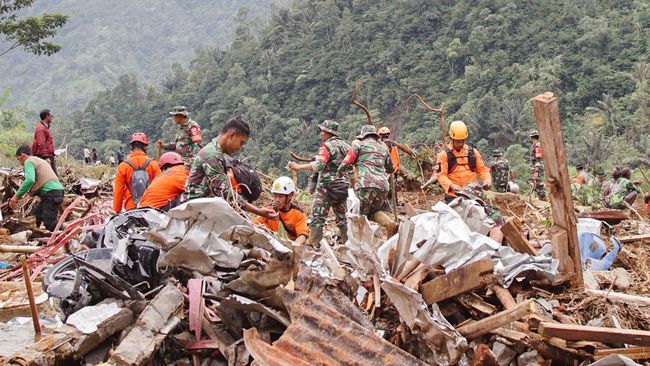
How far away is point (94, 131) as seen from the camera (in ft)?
171

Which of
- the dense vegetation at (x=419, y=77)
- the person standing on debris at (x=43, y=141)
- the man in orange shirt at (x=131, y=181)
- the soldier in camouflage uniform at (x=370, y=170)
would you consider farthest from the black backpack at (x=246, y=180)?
the dense vegetation at (x=419, y=77)

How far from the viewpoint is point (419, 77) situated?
138 ft

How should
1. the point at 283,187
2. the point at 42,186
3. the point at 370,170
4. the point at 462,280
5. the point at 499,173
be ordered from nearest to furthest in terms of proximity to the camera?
the point at 462,280
the point at 283,187
the point at 370,170
the point at 42,186
the point at 499,173

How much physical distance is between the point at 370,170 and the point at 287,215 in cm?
146

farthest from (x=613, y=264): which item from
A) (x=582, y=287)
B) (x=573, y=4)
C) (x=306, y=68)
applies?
(x=306, y=68)

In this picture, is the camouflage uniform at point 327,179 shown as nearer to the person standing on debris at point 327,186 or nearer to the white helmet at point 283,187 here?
the person standing on debris at point 327,186

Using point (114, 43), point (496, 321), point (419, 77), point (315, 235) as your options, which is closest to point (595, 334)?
point (496, 321)

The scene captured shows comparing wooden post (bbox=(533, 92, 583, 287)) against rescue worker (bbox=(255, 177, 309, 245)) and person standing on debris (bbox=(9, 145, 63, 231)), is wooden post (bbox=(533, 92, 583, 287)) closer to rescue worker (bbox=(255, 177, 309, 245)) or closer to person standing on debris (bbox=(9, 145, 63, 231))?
rescue worker (bbox=(255, 177, 309, 245))

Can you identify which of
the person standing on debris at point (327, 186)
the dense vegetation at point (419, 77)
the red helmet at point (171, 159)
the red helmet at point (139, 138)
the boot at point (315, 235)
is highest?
the red helmet at point (139, 138)

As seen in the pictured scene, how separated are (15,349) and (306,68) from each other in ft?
150

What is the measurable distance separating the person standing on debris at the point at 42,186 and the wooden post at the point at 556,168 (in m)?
5.55

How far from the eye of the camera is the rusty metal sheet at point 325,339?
118 inches

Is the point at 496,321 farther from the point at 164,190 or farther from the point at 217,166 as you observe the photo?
the point at 164,190

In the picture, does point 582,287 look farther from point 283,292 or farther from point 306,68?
point 306,68
